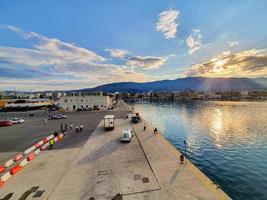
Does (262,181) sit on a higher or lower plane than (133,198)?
lower

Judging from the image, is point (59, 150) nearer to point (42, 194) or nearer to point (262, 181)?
point (42, 194)

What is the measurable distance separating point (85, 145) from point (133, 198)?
13567 mm

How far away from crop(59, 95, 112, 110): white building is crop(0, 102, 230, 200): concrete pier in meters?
59.9

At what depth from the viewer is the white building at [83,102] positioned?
76.0 metres

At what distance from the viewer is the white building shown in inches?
2992

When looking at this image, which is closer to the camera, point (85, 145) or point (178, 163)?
point (178, 163)

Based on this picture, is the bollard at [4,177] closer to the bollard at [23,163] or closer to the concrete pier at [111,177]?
the concrete pier at [111,177]

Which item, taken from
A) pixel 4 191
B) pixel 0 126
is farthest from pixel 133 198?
pixel 0 126

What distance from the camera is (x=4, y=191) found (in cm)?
1188

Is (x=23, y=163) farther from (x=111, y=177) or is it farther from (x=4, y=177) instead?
(x=111, y=177)

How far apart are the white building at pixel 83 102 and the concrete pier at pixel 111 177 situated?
5985 cm

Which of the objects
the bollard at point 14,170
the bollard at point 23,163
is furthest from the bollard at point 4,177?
the bollard at point 23,163

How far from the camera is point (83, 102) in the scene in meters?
78.6

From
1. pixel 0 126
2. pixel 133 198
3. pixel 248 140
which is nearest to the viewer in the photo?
pixel 133 198
